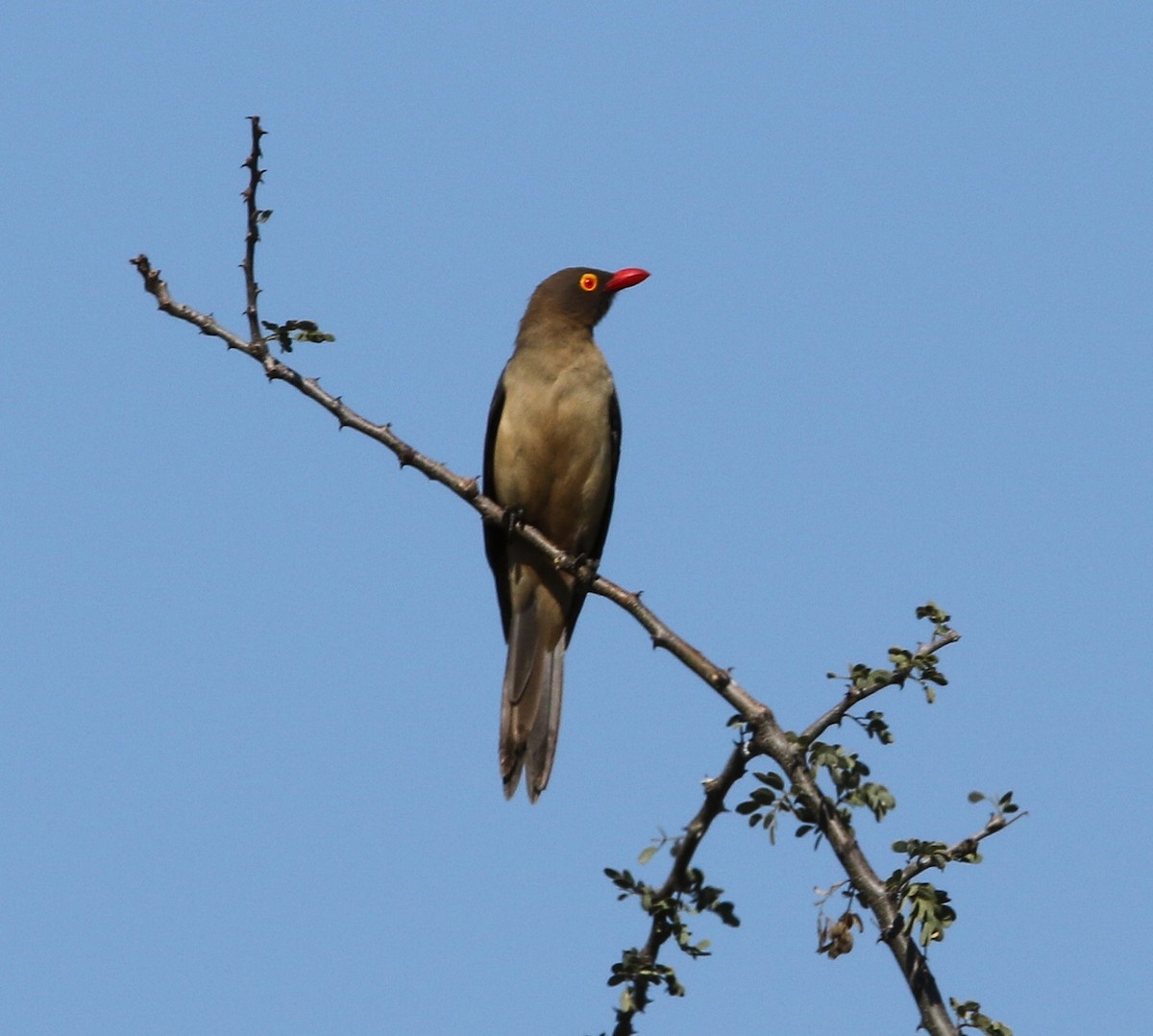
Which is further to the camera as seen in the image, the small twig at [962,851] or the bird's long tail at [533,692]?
the bird's long tail at [533,692]

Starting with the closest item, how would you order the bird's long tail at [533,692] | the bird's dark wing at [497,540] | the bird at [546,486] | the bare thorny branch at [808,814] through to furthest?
the bare thorny branch at [808,814]
the bird's long tail at [533,692]
the bird at [546,486]
the bird's dark wing at [497,540]

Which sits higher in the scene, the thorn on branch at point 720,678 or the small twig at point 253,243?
the small twig at point 253,243

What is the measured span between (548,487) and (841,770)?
424cm

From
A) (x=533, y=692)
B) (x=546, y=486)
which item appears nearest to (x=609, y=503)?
(x=546, y=486)

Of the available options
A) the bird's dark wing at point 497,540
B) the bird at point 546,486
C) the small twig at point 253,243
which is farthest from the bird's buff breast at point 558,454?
the small twig at point 253,243

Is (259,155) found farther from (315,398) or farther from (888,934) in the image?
(888,934)

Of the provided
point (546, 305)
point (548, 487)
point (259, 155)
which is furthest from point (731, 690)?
point (546, 305)

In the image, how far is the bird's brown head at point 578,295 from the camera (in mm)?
9305

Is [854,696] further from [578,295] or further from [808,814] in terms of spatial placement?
[578,295]

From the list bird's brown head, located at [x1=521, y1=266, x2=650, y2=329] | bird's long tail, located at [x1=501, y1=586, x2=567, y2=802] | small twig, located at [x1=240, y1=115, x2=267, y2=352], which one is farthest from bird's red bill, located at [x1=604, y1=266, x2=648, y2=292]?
small twig, located at [x1=240, y1=115, x2=267, y2=352]

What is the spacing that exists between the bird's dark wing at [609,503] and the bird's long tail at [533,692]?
0.11 meters

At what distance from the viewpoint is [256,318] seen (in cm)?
548

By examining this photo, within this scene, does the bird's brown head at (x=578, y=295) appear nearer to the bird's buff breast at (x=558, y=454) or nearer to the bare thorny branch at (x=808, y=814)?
the bird's buff breast at (x=558, y=454)

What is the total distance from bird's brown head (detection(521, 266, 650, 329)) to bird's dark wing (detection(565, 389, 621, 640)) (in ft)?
2.08
